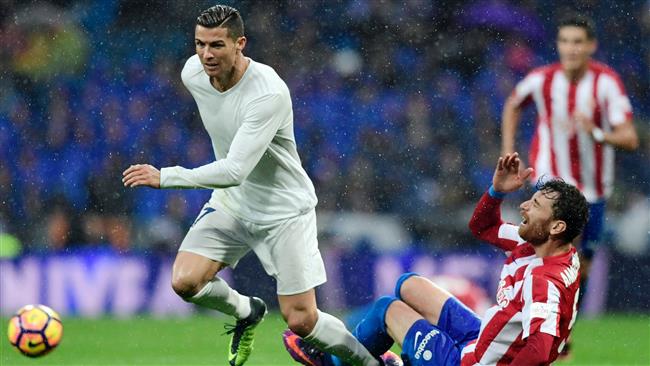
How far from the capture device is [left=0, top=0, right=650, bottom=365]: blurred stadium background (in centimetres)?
1016

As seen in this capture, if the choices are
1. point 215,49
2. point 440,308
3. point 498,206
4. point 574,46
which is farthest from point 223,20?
point 574,46

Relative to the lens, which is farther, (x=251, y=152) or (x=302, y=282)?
(x=302, y=282)

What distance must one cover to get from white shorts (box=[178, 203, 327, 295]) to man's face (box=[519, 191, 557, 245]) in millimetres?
1426

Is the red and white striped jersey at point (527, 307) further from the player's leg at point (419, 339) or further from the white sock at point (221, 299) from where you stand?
the white sock at point (221, 299)

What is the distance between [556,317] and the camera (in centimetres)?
437

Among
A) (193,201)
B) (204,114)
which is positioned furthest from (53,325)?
(193,201)

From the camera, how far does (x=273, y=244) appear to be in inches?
230

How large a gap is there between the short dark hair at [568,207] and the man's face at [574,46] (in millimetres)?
2788

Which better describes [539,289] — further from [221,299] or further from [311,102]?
[311,102]

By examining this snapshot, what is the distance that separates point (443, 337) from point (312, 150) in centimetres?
740

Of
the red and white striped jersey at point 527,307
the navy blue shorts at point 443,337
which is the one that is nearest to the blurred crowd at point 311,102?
the navy blue shorts at point 443,337

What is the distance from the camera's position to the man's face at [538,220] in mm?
4586

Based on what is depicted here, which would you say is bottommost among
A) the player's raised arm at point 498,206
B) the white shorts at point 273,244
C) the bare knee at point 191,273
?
the bare knee at point 191,273

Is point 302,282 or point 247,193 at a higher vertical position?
point 247,193
